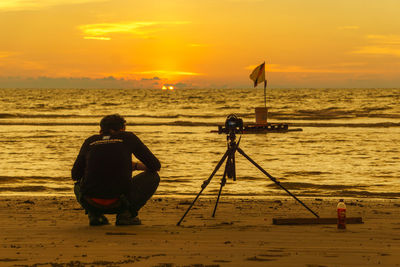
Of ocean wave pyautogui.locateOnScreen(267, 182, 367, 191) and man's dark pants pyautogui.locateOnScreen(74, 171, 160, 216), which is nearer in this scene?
man's dark pants pyautogui.locateOnScreen(74, 171, 160, 216)

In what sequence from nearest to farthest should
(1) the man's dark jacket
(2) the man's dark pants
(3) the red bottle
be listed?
(1) the man's dark jacket
(3) the red bottle
(2) the man's dark pants

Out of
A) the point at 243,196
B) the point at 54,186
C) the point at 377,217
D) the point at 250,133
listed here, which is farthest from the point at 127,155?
the point at 250,133

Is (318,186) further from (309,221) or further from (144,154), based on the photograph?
(144,154)

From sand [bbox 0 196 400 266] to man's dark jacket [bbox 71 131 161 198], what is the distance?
0.43 meters

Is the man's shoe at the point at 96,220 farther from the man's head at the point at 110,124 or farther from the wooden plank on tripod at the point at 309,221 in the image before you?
the wooden plank on tripod at the point at 309,221

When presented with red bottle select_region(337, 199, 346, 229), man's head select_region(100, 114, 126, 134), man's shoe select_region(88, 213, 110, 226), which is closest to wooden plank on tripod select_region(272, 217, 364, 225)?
red bottle select_region(337, 199, 346, 229)

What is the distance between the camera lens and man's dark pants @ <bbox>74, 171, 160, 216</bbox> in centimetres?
633

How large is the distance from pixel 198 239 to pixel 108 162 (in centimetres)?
117

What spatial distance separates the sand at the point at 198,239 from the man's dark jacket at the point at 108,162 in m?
0.43

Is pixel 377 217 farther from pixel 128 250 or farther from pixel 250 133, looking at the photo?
pixel 250 133

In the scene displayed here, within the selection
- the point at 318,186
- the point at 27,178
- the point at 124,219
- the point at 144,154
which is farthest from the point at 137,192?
the point at 27,178

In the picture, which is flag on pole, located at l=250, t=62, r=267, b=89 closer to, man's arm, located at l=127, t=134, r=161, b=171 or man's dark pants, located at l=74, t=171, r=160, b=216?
man's dark pants, located at l=74, t=171, r=160, b=216

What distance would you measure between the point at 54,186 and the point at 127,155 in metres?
6.00

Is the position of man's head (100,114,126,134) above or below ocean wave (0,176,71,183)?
above
